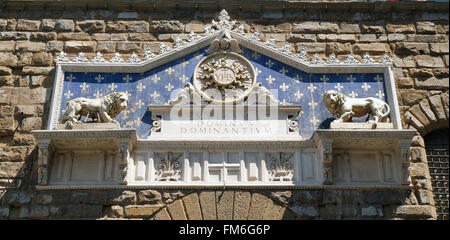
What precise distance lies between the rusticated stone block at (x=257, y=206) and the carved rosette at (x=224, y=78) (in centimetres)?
171

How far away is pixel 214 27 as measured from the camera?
34.2 ft

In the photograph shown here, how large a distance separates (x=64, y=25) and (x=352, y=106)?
5.28m

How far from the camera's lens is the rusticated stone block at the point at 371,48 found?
10.3 metres

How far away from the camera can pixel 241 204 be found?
8.81m

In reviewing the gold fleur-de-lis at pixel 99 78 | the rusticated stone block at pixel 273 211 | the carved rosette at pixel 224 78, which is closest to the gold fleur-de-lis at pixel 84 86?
the gold fleur-de-lis at pixel 99 78

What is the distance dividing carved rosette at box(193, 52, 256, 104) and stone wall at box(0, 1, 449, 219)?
0.79m

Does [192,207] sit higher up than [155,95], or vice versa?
[155,95]

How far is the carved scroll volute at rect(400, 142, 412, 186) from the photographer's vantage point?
29.1ft

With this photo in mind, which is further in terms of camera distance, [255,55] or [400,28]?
[400,28]

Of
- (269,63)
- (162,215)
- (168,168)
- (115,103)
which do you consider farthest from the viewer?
(269,63)

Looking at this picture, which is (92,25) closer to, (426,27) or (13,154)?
(13,154)

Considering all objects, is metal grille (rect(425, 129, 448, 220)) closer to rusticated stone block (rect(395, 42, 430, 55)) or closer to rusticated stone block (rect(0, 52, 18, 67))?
rusticated stone block (rect(395, 42, 430, 55))

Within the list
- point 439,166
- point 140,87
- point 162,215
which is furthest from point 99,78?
point 439,166
